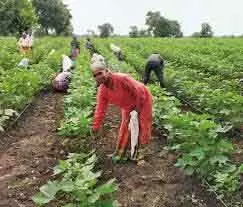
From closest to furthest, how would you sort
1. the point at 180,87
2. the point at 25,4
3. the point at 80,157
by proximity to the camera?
the point at 80,157
the point at 180,87
the point at 25,4

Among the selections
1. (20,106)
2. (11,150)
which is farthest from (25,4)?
(11,150)

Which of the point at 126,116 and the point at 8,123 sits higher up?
the point at 126,116

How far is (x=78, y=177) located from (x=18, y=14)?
32.7m

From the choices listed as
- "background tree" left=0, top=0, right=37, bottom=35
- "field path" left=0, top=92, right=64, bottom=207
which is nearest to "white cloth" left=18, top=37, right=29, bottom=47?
"field path" left=0, top=92, right=64, bottom=207

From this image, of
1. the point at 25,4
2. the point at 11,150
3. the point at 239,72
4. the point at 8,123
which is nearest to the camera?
the point at 11,150

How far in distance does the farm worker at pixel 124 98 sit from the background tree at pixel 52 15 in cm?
5719

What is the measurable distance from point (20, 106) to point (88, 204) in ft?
20.3

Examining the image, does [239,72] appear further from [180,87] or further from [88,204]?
[88,204]

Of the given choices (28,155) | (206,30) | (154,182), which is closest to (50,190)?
(154,182)

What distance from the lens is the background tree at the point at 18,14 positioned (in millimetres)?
34312

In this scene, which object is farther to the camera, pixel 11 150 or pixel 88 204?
pixel 11 150

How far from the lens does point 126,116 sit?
6.69 m

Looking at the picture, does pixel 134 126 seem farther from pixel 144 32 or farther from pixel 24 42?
pixel 144 32

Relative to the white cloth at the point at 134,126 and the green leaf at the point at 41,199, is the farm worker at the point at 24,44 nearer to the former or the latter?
the white cloth at the point at 134,126
